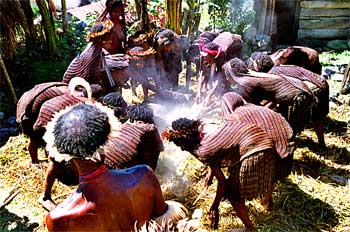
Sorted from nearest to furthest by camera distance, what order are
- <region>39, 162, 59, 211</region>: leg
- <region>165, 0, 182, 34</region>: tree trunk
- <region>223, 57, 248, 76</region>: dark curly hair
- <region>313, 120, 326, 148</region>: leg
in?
1. <region>39, 162, 59, 211</region>: leg
2. <region>223, 57, 248, 76</region>: dark curly hair
3. <region>313, 120, 326, 148</region>: leg
4. <region>165, 0, 182, 34</region>: tree trunk

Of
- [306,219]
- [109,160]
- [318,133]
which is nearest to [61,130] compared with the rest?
[109,160]

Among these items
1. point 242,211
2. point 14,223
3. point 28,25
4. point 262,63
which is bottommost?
point 14,223

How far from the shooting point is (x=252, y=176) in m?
3.34

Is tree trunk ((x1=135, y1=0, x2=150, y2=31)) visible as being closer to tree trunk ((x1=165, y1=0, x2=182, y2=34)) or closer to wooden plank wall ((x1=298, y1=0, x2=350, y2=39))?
tree trunk ((x1=165, y1=0, x2=182, y2=34))

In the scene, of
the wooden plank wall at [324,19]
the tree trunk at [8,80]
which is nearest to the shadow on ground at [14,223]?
the tree trunk at [8,80]

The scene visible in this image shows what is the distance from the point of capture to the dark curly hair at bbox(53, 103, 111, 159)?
6.12ft

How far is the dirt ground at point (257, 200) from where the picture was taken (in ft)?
13.0

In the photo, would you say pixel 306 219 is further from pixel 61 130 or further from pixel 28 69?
pixel 28 69

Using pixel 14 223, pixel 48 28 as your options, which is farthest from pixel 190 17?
pixel 14 223

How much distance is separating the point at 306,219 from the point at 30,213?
9.54ft

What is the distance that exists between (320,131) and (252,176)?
6.91 feet

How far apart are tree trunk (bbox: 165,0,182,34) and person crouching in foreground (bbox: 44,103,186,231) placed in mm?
5416

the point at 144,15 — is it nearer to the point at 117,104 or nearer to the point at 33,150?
the point at 33,150

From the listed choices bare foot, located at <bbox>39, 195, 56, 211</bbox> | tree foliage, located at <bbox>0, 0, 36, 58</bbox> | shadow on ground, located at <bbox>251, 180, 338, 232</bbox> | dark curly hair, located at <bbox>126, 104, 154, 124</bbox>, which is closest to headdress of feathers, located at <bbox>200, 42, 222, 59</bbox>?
dark curly hair, located at <bbox>126, 104, 154, 124</bbox>
